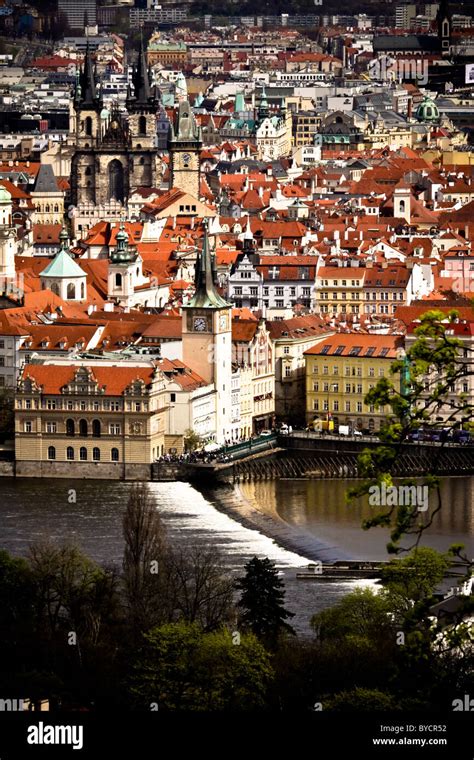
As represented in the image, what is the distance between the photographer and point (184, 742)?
15547 millimetres

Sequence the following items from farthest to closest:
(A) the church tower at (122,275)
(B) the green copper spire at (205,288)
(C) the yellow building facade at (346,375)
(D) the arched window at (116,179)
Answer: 1. (D) the arched window at (116,179)
2. (A) the church tower at (122,275)
3. (C) the yellow building facade at (346,375)
4. (B) the green copper spire at (205,288)

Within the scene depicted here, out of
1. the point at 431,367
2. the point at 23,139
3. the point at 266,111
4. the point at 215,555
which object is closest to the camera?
the point at 431,367

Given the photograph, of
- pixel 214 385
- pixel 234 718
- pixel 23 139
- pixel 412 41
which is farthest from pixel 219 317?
pixel 412 41

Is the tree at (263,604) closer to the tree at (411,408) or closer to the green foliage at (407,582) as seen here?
the green foliage at (407,582)

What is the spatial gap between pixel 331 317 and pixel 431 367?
1216 inches

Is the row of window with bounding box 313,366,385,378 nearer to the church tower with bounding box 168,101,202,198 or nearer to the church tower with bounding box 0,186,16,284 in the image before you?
the church tower with bounding box 0,186,16,284

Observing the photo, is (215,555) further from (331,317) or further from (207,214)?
(207,214)

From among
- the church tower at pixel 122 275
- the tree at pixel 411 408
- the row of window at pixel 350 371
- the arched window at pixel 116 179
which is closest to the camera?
the tree at pixel 411 408

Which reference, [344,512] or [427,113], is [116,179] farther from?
[344,512]

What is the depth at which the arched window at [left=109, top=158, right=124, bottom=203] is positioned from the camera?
214ft

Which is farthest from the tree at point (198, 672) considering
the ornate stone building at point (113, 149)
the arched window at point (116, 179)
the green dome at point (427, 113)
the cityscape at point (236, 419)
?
the green dome at point (427, 113)

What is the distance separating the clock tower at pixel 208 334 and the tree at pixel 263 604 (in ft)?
39.7

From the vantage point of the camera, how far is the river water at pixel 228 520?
1198 inches

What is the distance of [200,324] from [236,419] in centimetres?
176
